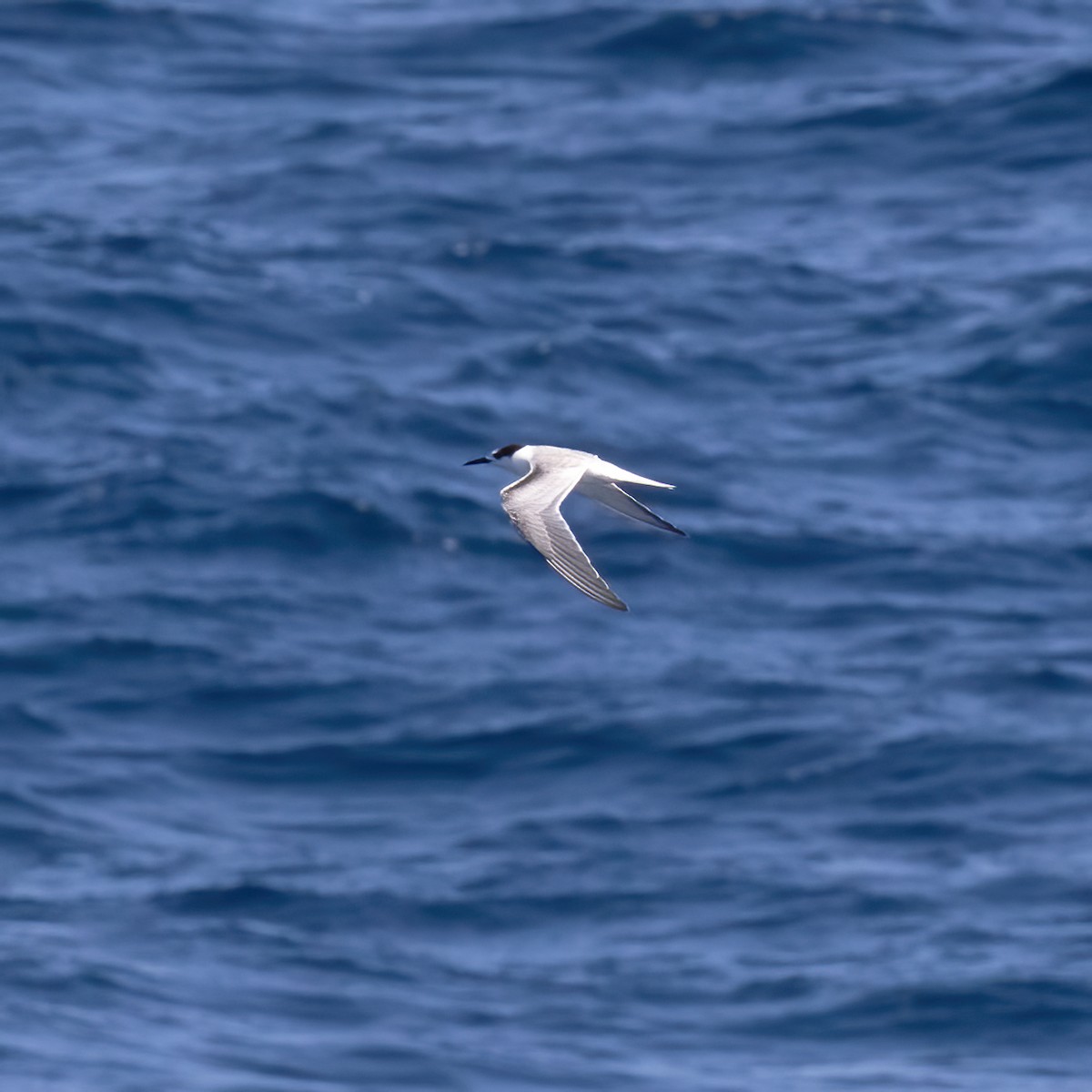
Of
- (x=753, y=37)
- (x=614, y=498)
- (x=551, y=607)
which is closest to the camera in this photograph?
(x=614, y=498)

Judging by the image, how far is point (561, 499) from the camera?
8.91 m

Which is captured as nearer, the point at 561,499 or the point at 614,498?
the point at 561,499

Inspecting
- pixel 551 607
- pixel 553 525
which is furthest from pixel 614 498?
pixel 551 607

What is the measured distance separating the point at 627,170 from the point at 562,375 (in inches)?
285

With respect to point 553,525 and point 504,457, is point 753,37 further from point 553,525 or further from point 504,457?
point 553,525

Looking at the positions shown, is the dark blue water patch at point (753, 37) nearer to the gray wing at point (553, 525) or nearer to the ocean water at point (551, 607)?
the ocean water at point (551, 607)

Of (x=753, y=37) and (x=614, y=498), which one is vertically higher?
(x=753, y=37)

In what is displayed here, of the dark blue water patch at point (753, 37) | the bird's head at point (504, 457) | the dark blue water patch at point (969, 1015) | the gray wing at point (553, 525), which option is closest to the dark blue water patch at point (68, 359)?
the dark blue water patch at point (969, 1015)

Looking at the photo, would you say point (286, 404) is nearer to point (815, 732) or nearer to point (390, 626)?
point (390, 626)

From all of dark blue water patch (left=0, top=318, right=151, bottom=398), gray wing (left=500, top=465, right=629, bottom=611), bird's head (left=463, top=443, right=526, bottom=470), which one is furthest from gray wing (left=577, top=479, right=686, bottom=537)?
dark blue water patch (left=0, top=318, right=151, bottom=398)

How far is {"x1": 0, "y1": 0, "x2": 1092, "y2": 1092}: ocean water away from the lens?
1948cm

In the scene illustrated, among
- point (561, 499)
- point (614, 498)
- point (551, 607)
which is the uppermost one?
point (551, 607)

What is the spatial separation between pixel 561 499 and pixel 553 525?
0.21 meters

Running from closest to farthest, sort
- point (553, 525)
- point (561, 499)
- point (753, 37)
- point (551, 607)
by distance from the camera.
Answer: point (553, 525) < point (561, 499) < point (551, 607) < point (753, 37)
